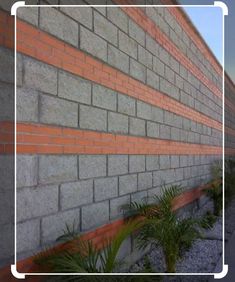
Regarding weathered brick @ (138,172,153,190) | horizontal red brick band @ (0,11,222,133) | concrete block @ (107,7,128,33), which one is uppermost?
concrete block @ (107,7,128,33)

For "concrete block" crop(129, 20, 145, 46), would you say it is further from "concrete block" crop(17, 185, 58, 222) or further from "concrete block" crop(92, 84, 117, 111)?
"concrete block" crop(17, 185, 58, 222)

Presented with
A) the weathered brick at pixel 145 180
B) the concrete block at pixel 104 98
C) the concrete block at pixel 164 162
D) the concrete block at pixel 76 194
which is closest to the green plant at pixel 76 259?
the concrete block at pixel 76 194

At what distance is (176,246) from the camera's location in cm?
499

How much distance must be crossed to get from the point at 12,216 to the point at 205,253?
13.3ft

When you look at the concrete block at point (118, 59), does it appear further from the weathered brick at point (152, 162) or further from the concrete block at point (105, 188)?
the weathered brick at point (152, 162)

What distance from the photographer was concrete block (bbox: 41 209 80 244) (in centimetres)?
359

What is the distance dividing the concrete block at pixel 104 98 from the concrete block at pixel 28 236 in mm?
1553

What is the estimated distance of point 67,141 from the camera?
395 centimetres

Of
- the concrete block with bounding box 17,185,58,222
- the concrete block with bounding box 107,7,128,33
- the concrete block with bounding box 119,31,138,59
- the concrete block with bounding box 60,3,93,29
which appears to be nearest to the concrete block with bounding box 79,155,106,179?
the concrete block with bounding box 17,185,58,222

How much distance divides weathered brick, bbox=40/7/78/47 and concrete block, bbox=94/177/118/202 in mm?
1491

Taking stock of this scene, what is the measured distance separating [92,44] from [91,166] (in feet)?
4.11

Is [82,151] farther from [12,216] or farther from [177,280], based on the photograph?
[177,280]

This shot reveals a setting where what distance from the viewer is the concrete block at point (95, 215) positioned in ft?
14.1

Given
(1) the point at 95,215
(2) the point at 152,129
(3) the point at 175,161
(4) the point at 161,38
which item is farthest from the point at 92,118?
(3) the point at 175,161
